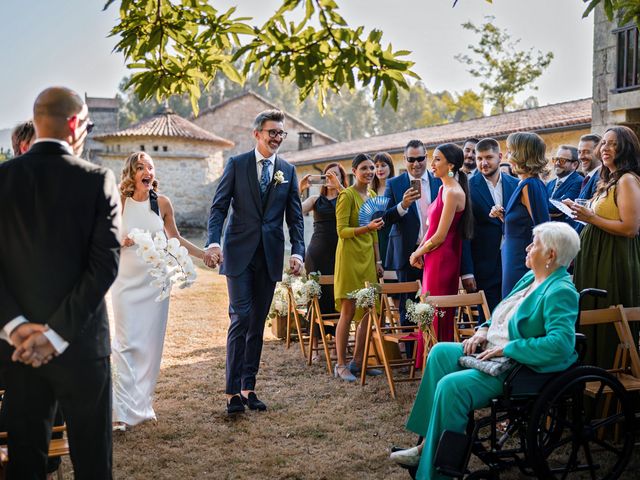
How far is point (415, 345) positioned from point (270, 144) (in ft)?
8.18

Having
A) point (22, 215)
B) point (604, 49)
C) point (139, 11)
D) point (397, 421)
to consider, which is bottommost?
→ point (397, 421)

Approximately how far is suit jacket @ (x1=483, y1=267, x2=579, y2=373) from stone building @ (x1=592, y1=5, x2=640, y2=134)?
9.22 metres

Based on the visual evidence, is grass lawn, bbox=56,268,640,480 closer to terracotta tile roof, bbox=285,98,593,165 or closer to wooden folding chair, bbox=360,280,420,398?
wooden folding chair, bbox=360,280,420,398

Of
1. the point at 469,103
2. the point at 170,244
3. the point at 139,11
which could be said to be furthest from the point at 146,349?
the point at 469,103

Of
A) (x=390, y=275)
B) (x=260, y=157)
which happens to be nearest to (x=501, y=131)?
(x=390, y=275)

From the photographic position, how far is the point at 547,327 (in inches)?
165

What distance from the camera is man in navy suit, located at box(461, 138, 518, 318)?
7.02m

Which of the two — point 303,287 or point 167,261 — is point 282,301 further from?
point 167,261

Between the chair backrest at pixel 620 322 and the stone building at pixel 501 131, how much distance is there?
11.3m

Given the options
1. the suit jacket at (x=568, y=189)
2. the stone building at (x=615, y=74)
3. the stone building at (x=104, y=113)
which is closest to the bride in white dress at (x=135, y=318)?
the suit jacket at (x=568, y=189)

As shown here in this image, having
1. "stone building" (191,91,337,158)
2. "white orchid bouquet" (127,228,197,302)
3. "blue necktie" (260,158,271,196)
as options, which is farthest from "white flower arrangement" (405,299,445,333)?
"stone building" (191,91,337,158)

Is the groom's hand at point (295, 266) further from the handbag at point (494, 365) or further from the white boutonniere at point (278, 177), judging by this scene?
the handbag at point (494, 365)

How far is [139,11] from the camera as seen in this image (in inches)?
182

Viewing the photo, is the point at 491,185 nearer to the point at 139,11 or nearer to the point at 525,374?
the point at 525,374
